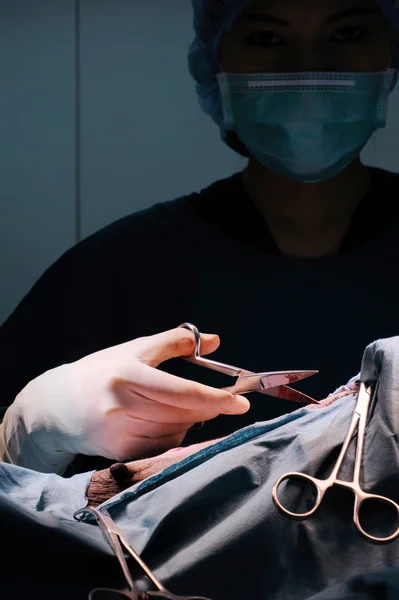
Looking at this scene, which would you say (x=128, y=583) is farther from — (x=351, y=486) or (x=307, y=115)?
(x=307, y=115)

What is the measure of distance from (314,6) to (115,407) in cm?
85

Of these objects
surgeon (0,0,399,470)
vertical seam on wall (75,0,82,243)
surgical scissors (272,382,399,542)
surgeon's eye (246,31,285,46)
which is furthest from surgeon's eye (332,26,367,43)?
surgical scissors (272,382,399,542)

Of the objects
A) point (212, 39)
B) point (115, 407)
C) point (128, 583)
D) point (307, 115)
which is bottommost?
point (115, 407)

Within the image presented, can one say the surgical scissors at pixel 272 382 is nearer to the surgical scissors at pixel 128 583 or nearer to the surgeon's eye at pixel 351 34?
the surgical scissors at pixel 128 583

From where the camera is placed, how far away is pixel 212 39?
1.55 m

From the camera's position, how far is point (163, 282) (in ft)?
5.04

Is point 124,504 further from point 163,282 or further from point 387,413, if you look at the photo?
point 163,282

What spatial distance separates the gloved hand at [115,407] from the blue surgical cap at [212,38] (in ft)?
2.32

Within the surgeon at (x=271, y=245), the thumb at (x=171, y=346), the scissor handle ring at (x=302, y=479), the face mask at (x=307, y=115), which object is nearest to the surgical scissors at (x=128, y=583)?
the scissor handle ring at (x=302, y=479)

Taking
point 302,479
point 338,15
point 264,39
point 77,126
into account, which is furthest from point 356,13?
point 302,479

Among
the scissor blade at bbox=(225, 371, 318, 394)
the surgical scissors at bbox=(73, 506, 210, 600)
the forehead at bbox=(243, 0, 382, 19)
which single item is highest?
the forehead at bbox=(243, 0, 382, 19)

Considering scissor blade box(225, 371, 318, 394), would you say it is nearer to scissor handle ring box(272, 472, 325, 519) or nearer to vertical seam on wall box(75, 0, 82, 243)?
scissor handle ring box(272, 472, 325, 519)

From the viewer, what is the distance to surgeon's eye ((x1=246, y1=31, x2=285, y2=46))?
4.95ft

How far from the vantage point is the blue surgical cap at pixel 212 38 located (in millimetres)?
1484
